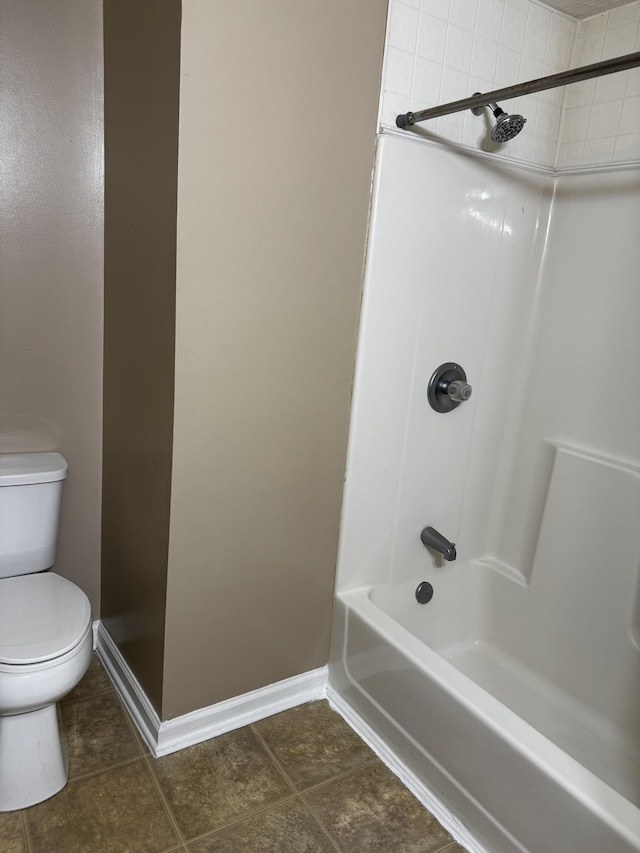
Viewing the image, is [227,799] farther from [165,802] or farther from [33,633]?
[33,633]

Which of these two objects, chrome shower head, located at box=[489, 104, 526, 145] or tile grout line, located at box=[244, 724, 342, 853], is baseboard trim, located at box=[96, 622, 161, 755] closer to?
tile grout line, located at box=[244, 724, 342, 853]

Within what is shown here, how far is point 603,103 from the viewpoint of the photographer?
1912 millimetres

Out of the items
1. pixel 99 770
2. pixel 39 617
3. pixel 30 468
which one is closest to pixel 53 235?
pixel 30 468

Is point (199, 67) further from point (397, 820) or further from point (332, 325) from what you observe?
point (397, 820)

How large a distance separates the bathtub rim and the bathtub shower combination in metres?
0.01

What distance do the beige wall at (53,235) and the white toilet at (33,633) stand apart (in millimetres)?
164

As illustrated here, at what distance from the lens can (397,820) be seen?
5.27 feet

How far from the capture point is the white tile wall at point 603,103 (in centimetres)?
184

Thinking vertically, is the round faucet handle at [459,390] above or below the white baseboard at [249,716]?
above

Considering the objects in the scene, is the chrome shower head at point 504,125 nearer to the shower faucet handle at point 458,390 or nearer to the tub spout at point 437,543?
the shower faucet handle at point 458,390

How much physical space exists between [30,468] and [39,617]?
1.41ft

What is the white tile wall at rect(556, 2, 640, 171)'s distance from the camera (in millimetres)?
1838

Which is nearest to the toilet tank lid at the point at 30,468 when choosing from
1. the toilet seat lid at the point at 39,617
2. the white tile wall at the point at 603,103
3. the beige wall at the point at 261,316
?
the toilet seat lid at the point at 39,617

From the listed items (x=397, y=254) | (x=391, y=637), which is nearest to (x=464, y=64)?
(x=397, y=254)
